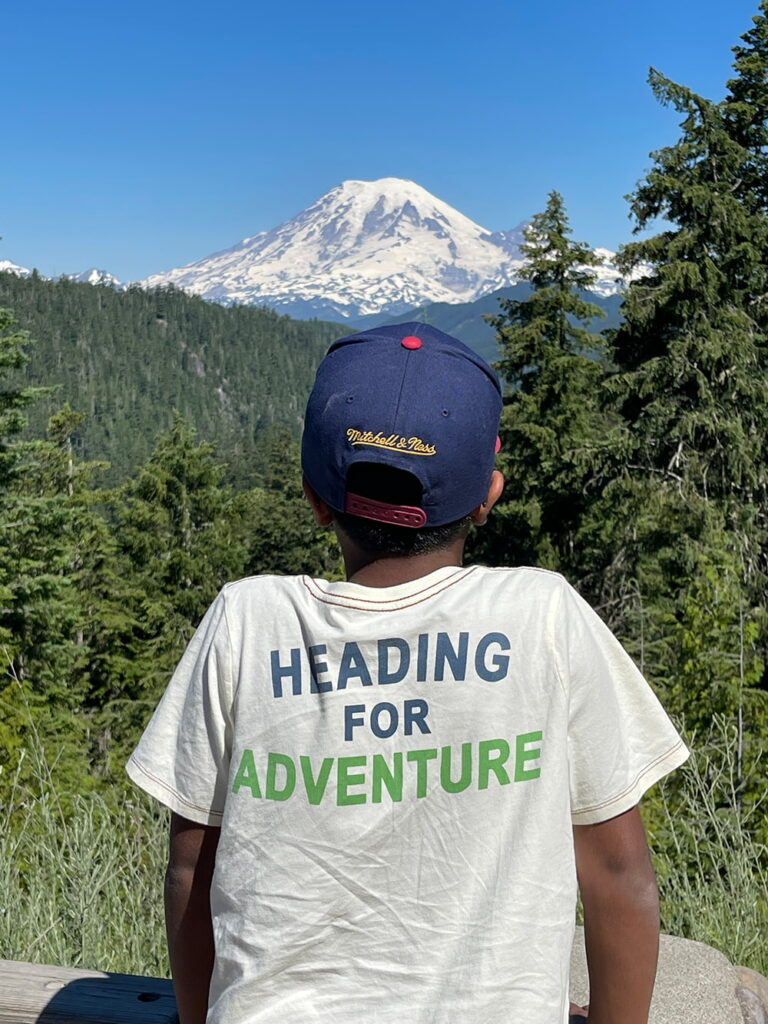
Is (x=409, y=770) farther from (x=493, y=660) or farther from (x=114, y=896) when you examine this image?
(x=114, y=896)

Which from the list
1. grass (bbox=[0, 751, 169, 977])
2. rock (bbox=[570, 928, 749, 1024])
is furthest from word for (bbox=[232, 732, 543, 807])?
grass (bbox=[0, 751, 169, 977])

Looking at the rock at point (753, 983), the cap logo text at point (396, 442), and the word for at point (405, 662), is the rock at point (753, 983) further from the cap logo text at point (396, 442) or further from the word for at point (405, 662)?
the cap logo text at point (396, 442)

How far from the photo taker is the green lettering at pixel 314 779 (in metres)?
1.18

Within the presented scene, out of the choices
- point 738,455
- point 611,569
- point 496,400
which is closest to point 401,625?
point 496,400

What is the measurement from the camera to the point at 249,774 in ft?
3.97

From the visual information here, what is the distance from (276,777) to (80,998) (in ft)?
2.37

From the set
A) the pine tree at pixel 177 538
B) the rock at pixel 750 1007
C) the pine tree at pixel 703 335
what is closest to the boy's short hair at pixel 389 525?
the rock at pixel 750 1007

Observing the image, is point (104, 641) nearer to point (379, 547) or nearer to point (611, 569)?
point (611, 569)

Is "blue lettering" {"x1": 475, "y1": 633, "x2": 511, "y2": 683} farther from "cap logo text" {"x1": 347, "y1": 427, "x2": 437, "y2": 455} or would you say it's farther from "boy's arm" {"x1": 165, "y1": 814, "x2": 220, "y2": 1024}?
"boy's arm" {"x1": 165, "y1": 814, "x2": 220, "y2": 1024}

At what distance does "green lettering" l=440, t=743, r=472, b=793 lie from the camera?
3.82 ft

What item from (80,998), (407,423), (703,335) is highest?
(703,335)

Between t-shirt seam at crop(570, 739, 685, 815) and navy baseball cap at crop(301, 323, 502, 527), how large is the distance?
386mm

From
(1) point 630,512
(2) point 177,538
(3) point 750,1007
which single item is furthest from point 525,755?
(2) point 177,538

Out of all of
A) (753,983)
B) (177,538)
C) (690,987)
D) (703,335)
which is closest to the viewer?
(690,987)
